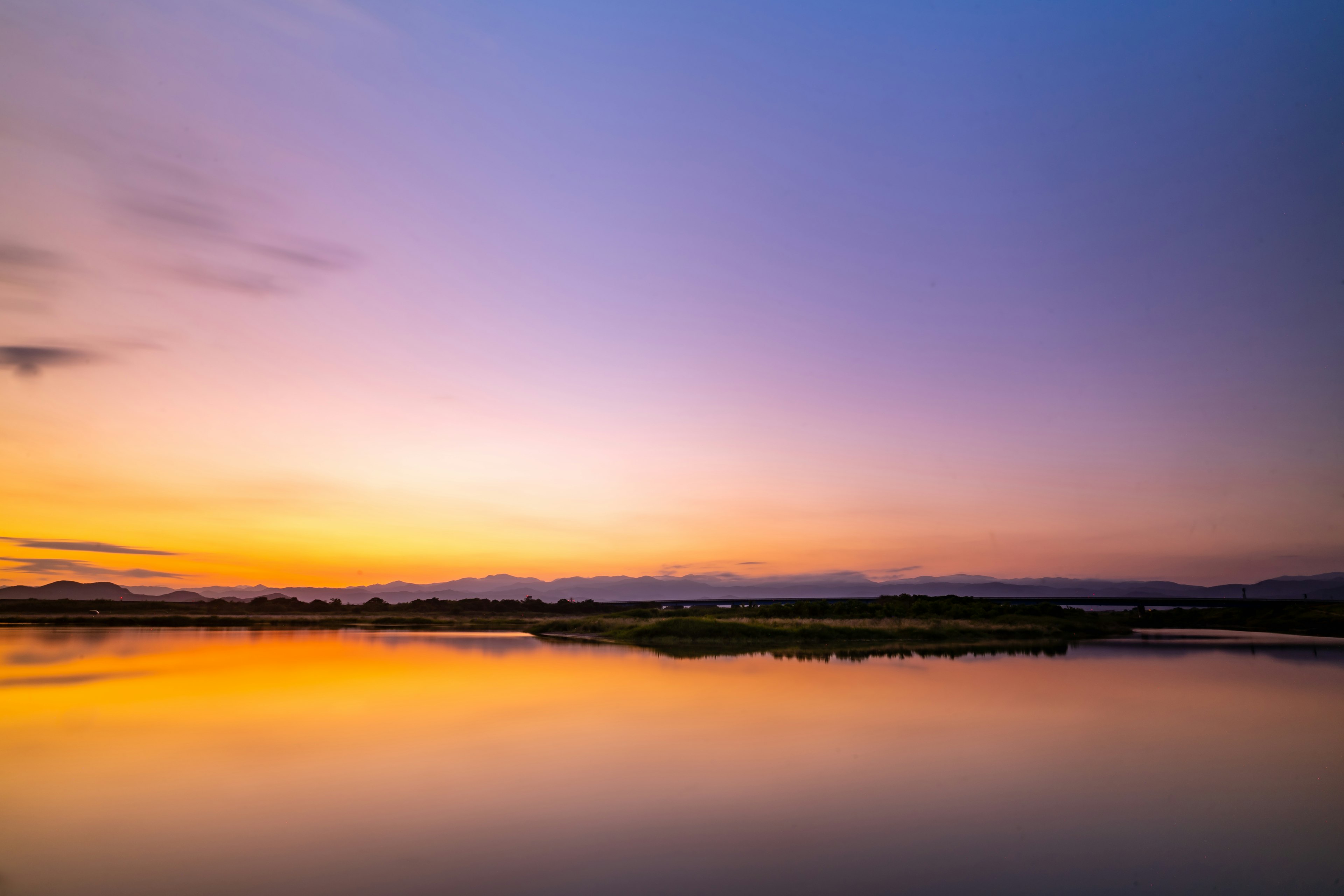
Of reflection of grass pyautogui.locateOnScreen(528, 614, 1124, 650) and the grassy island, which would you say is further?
the grassy island

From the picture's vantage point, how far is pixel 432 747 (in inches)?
671

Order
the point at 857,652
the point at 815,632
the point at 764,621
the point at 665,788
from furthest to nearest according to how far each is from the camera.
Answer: the point at 764,621 < the point at 815,632 < the point at 857,652 < the point at 665,788

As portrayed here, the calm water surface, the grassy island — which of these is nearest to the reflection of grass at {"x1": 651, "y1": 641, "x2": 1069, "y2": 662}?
the grassy island

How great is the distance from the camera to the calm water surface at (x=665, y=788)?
9.75m

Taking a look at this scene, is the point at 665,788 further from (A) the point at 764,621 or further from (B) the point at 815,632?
(A) the point at 764,621

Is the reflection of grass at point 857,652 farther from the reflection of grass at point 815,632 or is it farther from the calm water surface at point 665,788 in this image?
the calm water surface at point 665,788

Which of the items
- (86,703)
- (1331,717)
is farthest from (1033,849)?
(86,703)

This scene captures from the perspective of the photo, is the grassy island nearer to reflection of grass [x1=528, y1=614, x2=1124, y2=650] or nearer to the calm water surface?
reflection of grass [x1=528, y1=614, x2=1124, y2=650]

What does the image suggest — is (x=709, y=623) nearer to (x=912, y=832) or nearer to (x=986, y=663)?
(x=986, y=663)

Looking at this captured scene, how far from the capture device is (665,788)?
45.1 feet

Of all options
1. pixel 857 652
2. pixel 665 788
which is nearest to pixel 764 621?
pixel 857 652

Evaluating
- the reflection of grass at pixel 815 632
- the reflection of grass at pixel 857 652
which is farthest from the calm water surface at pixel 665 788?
the reflection of grass at pixel 815 632

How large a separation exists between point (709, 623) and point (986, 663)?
754 inches

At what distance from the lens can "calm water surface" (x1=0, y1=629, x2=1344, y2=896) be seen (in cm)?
975
